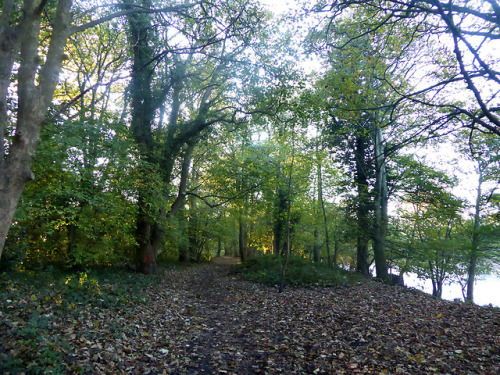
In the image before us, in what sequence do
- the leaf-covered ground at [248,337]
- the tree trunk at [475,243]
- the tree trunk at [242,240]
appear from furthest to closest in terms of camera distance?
the tree trunk at [242,240] → the tree trunk at [475,243] → the leaf-covered ground at [248,337]

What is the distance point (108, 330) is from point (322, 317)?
4.92 metres

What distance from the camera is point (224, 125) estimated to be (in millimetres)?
12805

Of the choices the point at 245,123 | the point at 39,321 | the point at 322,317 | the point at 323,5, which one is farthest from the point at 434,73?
the point at 39,321

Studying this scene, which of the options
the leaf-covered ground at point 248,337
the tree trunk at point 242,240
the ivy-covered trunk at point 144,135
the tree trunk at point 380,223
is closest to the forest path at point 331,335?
the leaf-covered ground at point 248,337

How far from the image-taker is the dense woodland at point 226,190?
12.9 ft

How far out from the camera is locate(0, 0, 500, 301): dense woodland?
13.2ft

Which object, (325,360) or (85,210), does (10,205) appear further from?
(85,210)

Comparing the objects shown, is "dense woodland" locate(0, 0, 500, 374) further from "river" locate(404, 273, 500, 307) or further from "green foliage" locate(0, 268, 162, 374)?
"river" locate(404, 273, 500, 307)

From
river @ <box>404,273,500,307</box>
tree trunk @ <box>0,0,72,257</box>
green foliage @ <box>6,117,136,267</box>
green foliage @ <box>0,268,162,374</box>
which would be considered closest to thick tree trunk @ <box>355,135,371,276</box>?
river @ <box>404,273,500,307</box>

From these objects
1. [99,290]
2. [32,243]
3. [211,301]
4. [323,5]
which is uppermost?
[323,5]

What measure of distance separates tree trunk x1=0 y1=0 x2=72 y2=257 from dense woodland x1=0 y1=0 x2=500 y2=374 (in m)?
0.02

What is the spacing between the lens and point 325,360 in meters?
4.55

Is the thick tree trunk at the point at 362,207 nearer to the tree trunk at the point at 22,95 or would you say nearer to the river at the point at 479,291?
the river at the point at 479,291

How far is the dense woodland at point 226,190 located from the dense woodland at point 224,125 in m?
0.07
